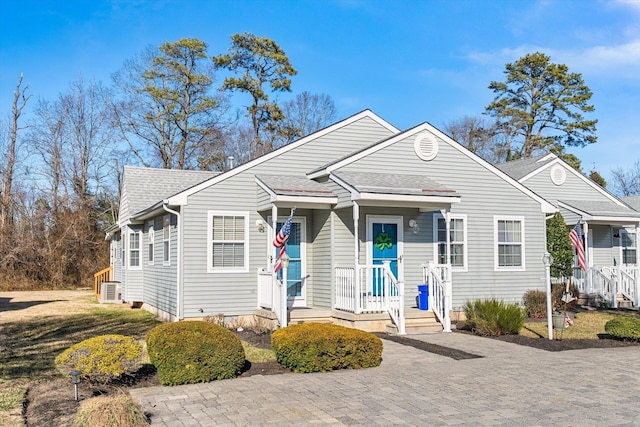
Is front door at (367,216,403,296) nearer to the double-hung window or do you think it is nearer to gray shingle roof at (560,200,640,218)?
gray shingle roof at (560,200,640,218)

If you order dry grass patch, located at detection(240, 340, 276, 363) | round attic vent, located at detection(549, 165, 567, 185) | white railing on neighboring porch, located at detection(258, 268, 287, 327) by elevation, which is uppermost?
round attic vent, located at detection(549, 165, 567, 185)

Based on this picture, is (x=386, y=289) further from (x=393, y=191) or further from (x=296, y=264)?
(x=296, y=264)

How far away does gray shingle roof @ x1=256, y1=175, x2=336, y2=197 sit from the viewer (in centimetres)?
1339

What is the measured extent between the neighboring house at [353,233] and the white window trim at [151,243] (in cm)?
30

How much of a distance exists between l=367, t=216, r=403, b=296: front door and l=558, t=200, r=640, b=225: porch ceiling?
799 cm

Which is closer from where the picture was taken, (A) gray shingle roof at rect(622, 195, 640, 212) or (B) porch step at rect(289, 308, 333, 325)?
(B) porch step at rect(289, 308, 333, 325)

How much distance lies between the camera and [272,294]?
13.4 metres

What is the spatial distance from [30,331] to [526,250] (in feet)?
42.9

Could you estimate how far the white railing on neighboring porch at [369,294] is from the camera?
12.7m

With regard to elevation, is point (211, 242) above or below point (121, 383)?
above

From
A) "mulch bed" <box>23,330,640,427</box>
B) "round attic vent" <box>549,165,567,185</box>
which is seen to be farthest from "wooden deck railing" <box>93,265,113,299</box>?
"round attic vent" <box>549,165,567,185</box>

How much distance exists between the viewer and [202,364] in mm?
8180

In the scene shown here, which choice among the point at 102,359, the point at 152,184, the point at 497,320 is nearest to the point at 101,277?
the point at 152,184

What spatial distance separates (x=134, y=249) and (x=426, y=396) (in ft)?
47.4
